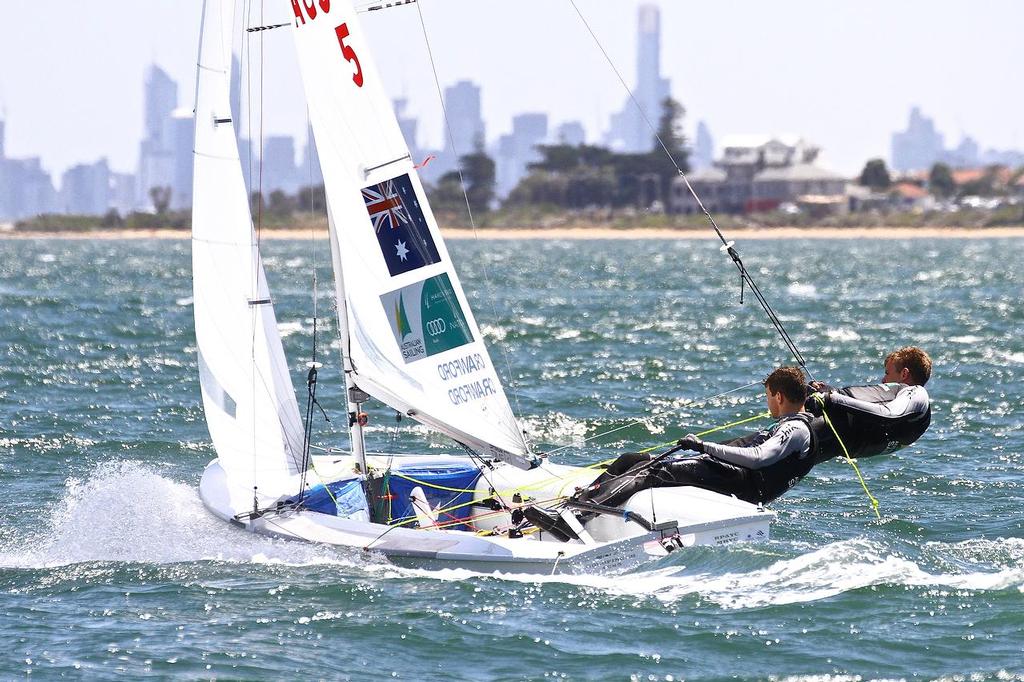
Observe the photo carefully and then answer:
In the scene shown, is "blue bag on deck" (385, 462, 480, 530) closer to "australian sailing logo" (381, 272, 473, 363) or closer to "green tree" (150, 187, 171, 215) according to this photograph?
"australian sailing logo" (381, 272, 473, 363)

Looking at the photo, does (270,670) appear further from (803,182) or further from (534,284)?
(803,182)

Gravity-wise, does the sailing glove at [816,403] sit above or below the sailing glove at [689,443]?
above

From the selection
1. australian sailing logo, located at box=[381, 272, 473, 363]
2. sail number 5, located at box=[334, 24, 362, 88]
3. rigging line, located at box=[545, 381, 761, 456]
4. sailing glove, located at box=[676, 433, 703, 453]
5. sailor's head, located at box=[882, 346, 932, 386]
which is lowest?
rigging line, located at box=[545, 381, 761, 456]

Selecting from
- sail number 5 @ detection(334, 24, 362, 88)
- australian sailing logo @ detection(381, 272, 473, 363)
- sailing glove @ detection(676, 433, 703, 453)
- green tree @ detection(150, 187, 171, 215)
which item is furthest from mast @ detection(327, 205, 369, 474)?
green tree @ detection(150, 187, 171, 215)

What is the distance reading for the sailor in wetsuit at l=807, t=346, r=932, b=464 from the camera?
405 inches

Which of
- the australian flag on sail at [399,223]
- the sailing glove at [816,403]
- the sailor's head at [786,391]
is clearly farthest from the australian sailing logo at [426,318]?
the sailing glove at [816,403]

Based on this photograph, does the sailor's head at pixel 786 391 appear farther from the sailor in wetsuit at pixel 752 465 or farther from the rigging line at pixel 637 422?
the rigging line at pixel 637 422

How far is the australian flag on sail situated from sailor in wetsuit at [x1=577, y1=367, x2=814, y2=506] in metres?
1.99

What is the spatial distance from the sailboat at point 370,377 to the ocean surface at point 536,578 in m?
0.22

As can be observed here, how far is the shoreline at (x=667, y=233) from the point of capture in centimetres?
11925

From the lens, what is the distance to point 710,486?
10375 mm

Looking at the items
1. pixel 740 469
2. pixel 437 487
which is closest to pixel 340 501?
pixel 437 487

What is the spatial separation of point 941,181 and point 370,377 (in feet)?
446

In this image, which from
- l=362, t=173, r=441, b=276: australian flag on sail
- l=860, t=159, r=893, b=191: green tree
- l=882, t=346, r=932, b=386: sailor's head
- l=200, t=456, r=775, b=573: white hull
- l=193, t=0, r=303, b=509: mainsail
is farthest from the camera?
l=860, t=159, r=893, b=191: green tree
